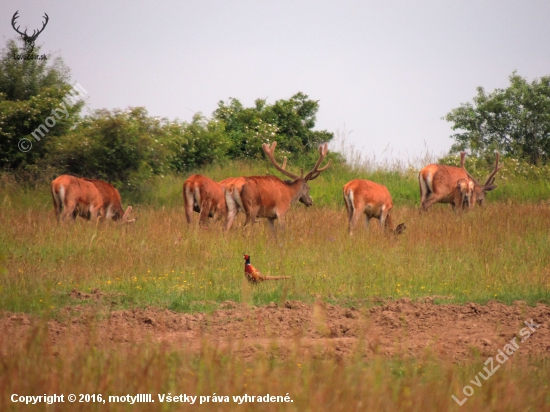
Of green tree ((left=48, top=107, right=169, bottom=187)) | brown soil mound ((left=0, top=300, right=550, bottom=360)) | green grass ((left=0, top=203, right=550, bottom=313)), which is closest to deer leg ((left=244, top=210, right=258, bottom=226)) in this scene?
green grass ((left=0, top=203, right=550, bottom=313))

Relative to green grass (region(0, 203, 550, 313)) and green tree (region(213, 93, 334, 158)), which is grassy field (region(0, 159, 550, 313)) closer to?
green grass (region(0, 203, 550, 313))

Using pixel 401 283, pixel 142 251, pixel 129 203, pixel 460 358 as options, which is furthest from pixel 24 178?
pixel 460 358

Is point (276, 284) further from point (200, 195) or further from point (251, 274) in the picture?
point (200, 195)

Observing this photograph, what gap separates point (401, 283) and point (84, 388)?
673 centimetres

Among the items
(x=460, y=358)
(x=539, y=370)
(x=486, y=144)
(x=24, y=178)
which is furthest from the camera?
(x=486, y=144)

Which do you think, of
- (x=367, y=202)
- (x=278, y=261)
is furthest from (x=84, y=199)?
(x=278, y=261)

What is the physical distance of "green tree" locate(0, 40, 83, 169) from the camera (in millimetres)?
21828

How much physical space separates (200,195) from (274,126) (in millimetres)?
11373

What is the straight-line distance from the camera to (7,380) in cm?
454

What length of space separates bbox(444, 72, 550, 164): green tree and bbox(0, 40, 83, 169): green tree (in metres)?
15.6

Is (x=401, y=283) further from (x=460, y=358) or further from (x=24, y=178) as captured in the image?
(x=24, y=178)

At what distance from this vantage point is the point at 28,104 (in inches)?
863

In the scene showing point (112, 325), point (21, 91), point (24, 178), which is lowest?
point (112, 325)

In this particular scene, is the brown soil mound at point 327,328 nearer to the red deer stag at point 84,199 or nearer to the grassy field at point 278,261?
the grassy field at point 278,261
